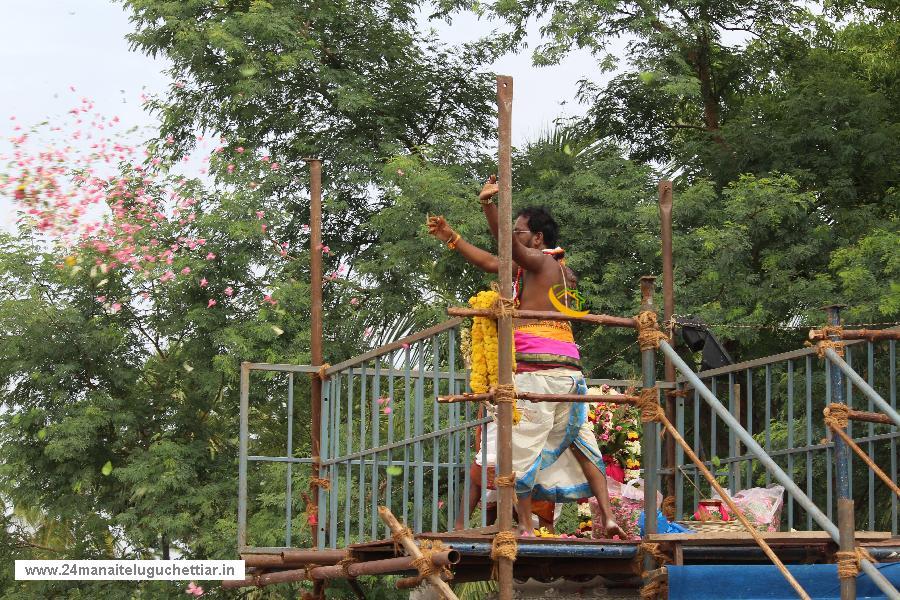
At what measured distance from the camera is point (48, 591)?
1597 cm

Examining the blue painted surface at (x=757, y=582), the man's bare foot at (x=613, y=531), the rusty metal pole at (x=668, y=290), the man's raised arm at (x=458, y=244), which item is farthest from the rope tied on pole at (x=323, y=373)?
the blue painted surface at (x=757, y=582)

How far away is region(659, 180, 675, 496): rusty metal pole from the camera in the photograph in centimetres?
802

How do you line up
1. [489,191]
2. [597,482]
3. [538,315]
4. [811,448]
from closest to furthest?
[489,191], [538,315], [597,482], [811,448]

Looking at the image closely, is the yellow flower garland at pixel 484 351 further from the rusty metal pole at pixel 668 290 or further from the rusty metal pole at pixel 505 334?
the rusty metal pole at pixel 668 290

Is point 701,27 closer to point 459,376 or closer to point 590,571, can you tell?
point 459,376

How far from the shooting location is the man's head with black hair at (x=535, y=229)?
6961 millimetres

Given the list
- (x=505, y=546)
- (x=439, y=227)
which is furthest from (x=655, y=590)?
(x=439, y=227)

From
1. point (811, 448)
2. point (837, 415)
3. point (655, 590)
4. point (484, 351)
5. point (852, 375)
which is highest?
point (484, 351)

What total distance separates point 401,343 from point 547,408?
75 cm

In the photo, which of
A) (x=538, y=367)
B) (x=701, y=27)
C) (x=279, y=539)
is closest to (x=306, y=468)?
(x=279, y=539)

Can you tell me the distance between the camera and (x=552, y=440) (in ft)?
21.8

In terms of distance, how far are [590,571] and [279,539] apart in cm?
817

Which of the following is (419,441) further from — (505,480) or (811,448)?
(811,448)

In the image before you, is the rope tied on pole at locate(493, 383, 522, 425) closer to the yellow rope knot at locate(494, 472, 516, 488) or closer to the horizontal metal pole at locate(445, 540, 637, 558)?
the yellow rope knot at locate(494, 472, 516, 488)
